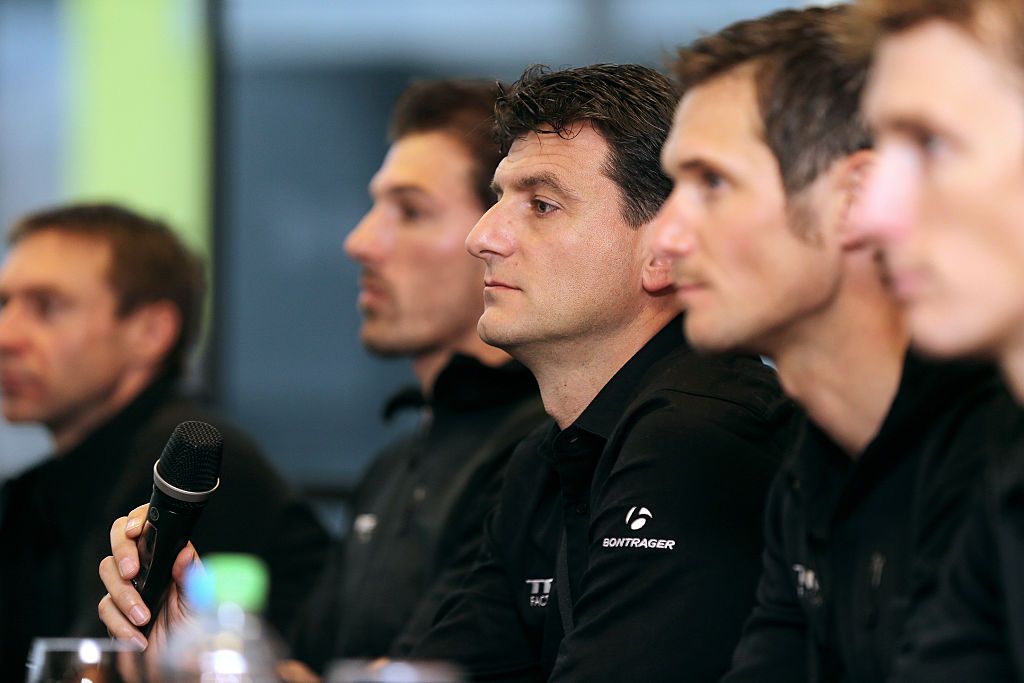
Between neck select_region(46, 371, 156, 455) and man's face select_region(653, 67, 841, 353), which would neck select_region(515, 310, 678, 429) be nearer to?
man's face select_region(653, 67, 841, 353)

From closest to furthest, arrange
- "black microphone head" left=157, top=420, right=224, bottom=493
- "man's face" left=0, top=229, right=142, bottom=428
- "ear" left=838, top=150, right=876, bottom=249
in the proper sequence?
1. "ear" left=838, top=150, right=876, bottom=249
2. "black microphone head" left=157, top=420, right=224, bottom=493
3. "man's face" left=0, top=229, right=142, bottom=428

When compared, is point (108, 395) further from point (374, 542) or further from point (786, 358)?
point (786, 358)

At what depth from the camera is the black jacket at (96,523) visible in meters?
2.93

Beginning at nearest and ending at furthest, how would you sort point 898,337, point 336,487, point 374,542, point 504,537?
point 898,337 → point 504,537 → point 374,542 → point 336,487

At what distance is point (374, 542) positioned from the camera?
289 centimetres

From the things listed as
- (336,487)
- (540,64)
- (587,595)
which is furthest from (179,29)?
(587,595)

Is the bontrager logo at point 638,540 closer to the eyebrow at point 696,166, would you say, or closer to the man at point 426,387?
the eyebrow at point 696,166

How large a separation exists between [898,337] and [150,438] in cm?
186

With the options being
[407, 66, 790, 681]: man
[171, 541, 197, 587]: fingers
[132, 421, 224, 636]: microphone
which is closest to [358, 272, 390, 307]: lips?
[407, 66, 790, 681]: man

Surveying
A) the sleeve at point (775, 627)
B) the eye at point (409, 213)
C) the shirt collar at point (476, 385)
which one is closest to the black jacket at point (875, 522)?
the sleeve at point (775, 627)

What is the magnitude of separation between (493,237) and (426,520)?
0.82m

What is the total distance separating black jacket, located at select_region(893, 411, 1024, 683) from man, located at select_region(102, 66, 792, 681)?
1.55 feet

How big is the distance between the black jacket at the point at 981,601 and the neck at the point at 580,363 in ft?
2.76

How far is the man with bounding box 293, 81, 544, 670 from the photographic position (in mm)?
2664
